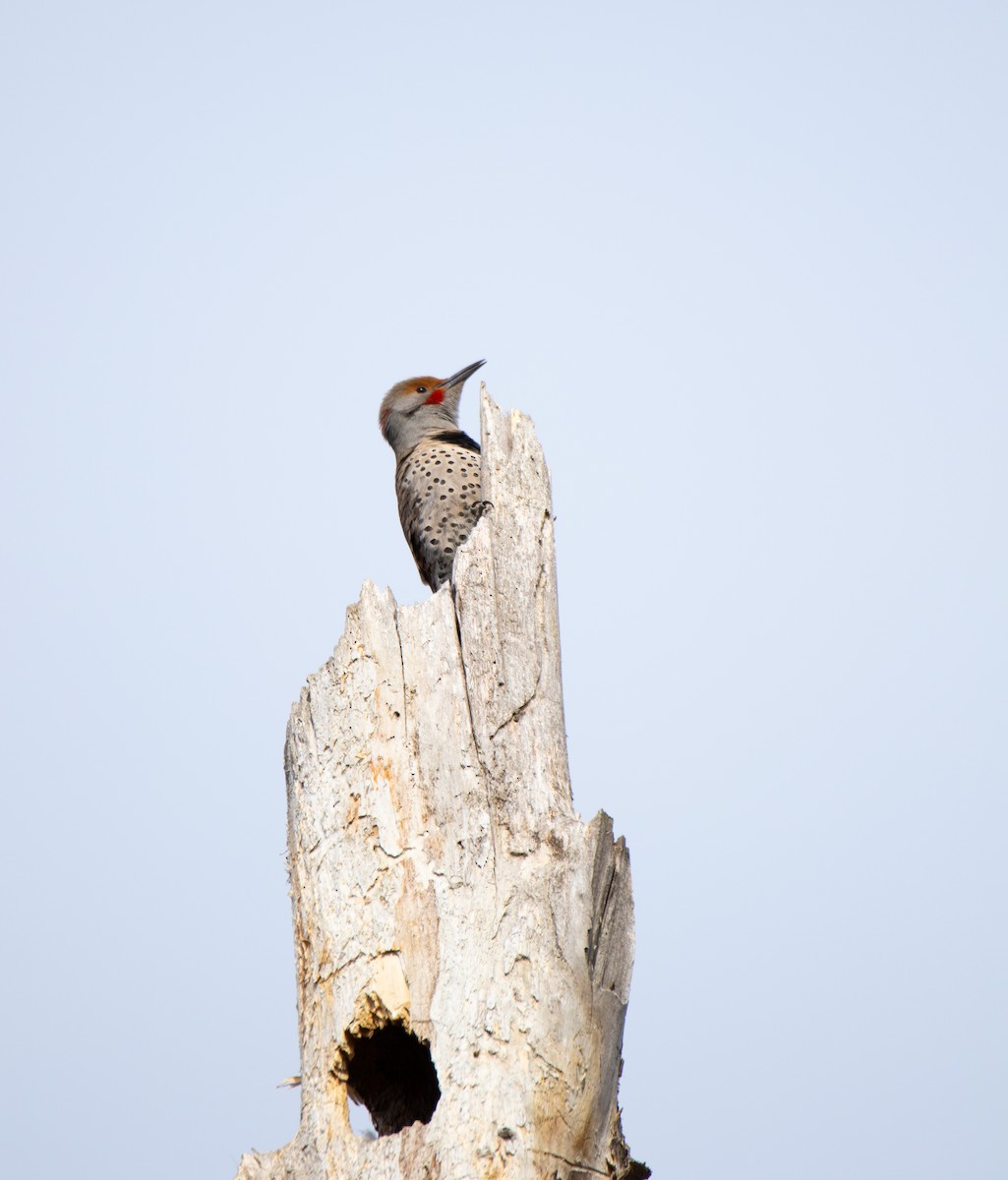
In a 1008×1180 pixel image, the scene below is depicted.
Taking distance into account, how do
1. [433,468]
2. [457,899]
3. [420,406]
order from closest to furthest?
[457,899] < [433,468] < [420,406]

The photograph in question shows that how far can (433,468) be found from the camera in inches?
269

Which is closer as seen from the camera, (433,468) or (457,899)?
(457,899)

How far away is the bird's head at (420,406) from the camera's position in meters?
7.64

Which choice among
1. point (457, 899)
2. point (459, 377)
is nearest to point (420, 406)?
point (459, 377)

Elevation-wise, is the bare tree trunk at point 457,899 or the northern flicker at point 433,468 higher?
the northern flicker at point 433,468

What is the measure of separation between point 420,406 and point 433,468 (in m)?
0.99

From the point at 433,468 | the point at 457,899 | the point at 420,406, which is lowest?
the point at 457,899

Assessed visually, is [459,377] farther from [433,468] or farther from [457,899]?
[457,899]

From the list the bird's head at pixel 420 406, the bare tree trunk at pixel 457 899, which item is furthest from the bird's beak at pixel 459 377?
the bare tree trunk at pixel 457 899

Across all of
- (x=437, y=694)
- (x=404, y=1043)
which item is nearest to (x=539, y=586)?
(x=437, y=694)

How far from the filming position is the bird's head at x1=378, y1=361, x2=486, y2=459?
25.1ft

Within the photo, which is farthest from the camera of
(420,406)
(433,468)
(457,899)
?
(420,406)

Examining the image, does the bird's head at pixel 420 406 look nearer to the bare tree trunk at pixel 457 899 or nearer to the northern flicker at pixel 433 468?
the northern flicker at pixel 433 468

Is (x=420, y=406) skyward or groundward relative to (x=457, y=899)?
skyward
